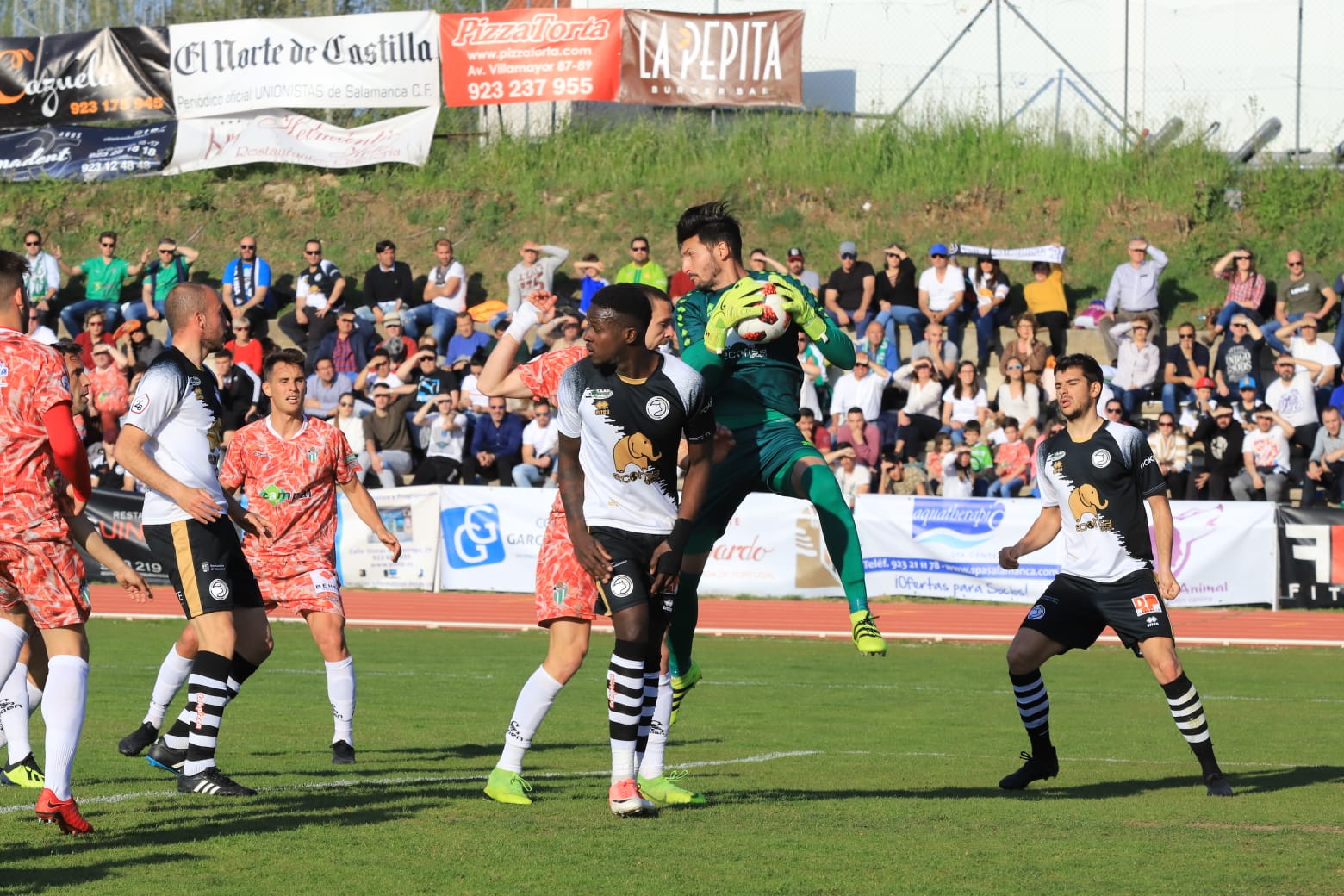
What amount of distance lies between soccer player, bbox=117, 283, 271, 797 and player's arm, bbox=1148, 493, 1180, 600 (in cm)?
462

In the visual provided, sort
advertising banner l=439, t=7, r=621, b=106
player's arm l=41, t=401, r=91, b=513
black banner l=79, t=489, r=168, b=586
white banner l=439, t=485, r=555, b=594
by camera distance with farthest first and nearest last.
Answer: advertising banner l=439, t=7, r=621, b=106 → black banner l=79, t=489, r=168, b=586 → white banner l=439, t=485, r=555, b=594 → player's arm l=41, t=401, r=91, b=513

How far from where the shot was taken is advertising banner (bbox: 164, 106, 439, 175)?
108 ft

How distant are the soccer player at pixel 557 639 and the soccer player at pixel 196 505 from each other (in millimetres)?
1258

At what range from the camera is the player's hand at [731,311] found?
8305mm

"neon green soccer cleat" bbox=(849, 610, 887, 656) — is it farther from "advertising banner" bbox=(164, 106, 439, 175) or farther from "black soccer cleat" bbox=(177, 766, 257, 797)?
"advertising banner" bbox=(164, 106, 439, 175)

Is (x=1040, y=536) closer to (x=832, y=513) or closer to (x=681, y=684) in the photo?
(x=832, y=513)

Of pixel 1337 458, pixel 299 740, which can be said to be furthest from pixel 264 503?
pixel 1337 458

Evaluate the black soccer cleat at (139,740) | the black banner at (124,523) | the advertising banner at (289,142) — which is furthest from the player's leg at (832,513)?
the advertising banner at (289,142)

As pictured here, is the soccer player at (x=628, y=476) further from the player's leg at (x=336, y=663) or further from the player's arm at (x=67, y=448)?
the player's leg at (x=336, y=663)

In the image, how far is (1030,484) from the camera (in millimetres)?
22484

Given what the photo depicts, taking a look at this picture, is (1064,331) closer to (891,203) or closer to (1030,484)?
(1030,484)

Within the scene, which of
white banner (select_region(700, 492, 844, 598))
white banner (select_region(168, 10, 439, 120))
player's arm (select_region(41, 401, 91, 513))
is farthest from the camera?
white banner (select_region(168, 10, 439, 120))

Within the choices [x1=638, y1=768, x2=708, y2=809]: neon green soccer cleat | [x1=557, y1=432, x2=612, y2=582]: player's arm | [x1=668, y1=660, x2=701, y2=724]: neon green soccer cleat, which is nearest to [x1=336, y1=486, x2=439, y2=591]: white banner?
[x1=668, y1=660, x2=701, y2=724]: neon green soccer cleat

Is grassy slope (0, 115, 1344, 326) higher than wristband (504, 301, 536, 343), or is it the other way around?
grassy slope (0, 115, 1344, 326)
